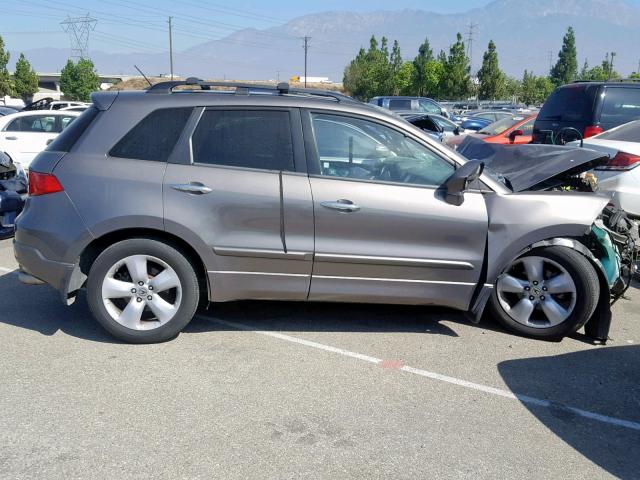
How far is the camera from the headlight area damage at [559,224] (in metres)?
4.51

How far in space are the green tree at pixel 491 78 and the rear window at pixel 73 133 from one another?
59515 millimetres

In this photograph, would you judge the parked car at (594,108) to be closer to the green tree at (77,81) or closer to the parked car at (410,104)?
the parked car at (410,104)

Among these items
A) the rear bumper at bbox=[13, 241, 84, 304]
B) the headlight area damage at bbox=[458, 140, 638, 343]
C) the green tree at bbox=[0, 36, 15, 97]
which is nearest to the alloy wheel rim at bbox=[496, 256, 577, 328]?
the headlight area damage at bbox=[458, 140, 638, 343]

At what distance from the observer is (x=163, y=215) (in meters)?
4.30

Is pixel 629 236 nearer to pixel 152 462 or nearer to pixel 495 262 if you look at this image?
pixel 495 262

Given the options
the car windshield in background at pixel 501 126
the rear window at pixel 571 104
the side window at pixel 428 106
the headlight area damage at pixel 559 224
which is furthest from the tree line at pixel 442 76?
the headlight area damage at pixel 559 224

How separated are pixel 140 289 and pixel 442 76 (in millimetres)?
58748

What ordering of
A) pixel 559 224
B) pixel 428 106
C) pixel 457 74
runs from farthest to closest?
1. pixel 457 74
2. pixel 428 106
3. pixel 559 224

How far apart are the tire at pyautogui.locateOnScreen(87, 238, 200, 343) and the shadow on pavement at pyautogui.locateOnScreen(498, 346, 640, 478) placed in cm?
228

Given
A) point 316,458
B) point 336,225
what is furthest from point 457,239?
point 316,458

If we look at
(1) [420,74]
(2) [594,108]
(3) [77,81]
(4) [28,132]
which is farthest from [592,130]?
(1) [420,74]

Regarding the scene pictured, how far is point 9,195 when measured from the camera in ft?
23.8

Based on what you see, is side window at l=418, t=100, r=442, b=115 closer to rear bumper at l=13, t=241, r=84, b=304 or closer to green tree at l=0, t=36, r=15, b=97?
rear bumper at l=13, t=241, r=84, b=304

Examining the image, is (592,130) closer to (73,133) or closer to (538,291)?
(538,291)
